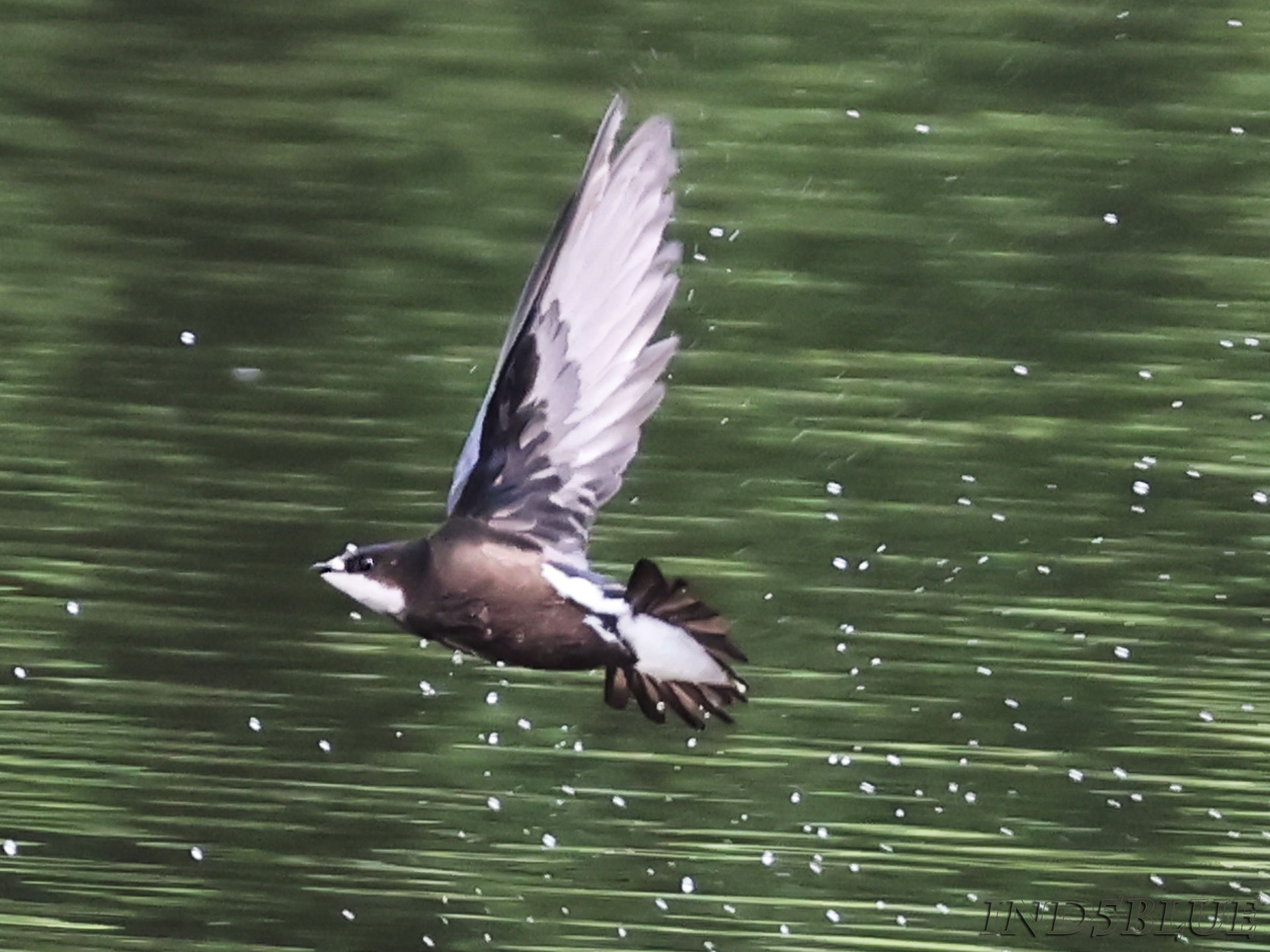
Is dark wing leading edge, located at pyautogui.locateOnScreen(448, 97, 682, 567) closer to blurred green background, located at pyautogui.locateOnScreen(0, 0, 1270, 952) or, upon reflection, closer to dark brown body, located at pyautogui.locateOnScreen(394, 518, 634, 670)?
dark brown body, located at pyautogui.locateOnScreen(394, 518, 634, 670)

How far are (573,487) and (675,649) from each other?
2.9 inches

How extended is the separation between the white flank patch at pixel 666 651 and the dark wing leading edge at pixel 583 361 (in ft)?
0.12

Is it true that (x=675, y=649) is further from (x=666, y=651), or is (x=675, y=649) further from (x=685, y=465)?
(x=685, y=465)

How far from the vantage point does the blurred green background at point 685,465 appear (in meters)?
0.97

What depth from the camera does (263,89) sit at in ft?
3.26

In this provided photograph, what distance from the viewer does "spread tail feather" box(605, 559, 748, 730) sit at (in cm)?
70

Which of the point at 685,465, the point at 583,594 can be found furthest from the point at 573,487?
the point at 685,465

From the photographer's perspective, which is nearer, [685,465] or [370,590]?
[370,590]

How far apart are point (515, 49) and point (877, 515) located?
310 mm

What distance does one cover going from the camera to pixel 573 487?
0.71 metres

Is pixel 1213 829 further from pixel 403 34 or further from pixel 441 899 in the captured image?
pixel 403 34

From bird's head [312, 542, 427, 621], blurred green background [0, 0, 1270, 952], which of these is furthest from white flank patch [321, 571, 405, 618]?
blurred green background [0, 0, 1270, 952]

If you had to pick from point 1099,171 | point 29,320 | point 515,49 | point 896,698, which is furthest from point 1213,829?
point 29,320

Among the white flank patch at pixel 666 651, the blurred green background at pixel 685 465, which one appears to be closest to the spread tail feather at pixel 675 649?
the white flank patch at pixel 666 651
